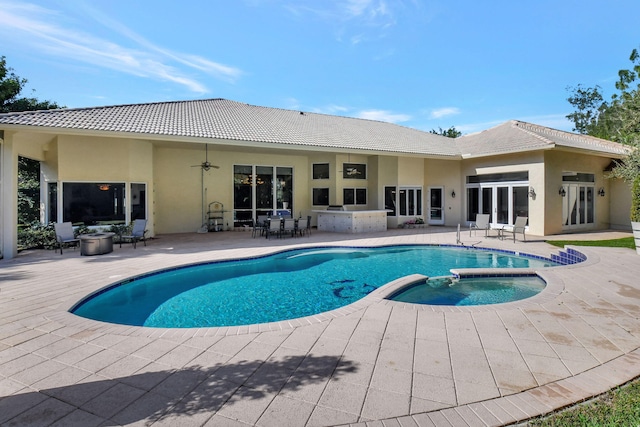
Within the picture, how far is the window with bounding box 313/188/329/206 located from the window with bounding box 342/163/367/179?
1424 millimetres

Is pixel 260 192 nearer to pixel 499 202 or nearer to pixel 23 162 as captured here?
pixel 499 202

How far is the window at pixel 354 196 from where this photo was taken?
1802cm

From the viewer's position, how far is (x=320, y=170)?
59.5 ft

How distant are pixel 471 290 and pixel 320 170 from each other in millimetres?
12491

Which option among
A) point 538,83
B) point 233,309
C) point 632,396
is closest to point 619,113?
point 632,396

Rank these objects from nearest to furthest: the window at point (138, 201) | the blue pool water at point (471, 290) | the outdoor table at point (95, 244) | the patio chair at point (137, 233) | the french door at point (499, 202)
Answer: the blue pool water at point (471, 290), the outdoor table at point (95, 244), the patio chair at point (137, 233), the window at point (138, 201), the french door at point (499, 202)

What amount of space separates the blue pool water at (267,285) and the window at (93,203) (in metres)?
6.34

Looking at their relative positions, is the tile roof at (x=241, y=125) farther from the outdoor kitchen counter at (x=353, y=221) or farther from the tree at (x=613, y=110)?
the tree at (x=613, y=110)

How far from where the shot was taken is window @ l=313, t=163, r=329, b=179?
59.0ft

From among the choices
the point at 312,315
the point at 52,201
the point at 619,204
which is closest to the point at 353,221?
the point at 312,315

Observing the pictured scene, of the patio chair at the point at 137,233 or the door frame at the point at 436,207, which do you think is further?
the door frame at the point at 436,207

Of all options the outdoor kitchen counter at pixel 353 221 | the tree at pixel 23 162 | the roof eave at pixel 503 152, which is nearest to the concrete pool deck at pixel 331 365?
the roof eave at pixel 503 152

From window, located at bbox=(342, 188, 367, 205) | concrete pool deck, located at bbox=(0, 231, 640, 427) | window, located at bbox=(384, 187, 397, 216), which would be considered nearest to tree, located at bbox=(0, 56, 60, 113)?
concrete pool deck, located at bbox=(0, 231, 640, 427)

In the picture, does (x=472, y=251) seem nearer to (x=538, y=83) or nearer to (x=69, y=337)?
(x=69, y=337)
